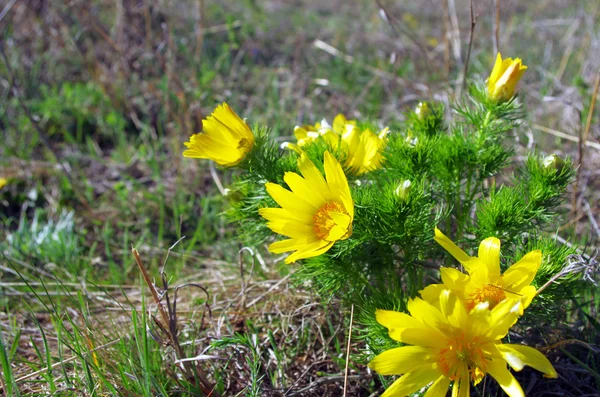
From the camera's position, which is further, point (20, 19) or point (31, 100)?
point (20, 19)

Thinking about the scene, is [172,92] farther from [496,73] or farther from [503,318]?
[503,318]

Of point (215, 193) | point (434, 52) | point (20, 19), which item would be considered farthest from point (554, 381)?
point (20, 19)

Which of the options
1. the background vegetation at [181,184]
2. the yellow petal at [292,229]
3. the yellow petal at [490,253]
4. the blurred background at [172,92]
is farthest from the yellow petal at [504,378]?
the blurred background at [172,92]

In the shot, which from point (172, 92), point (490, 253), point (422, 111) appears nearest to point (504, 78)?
point (422, 111)

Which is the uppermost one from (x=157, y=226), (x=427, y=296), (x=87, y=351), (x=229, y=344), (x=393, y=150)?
(x=393, y=150)

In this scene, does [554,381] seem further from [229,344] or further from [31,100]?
[31,100]

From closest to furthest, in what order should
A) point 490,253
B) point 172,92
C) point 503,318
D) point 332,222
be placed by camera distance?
1. point 503,318
2. point 490,253
3. point 332,222
4. point 172,92
